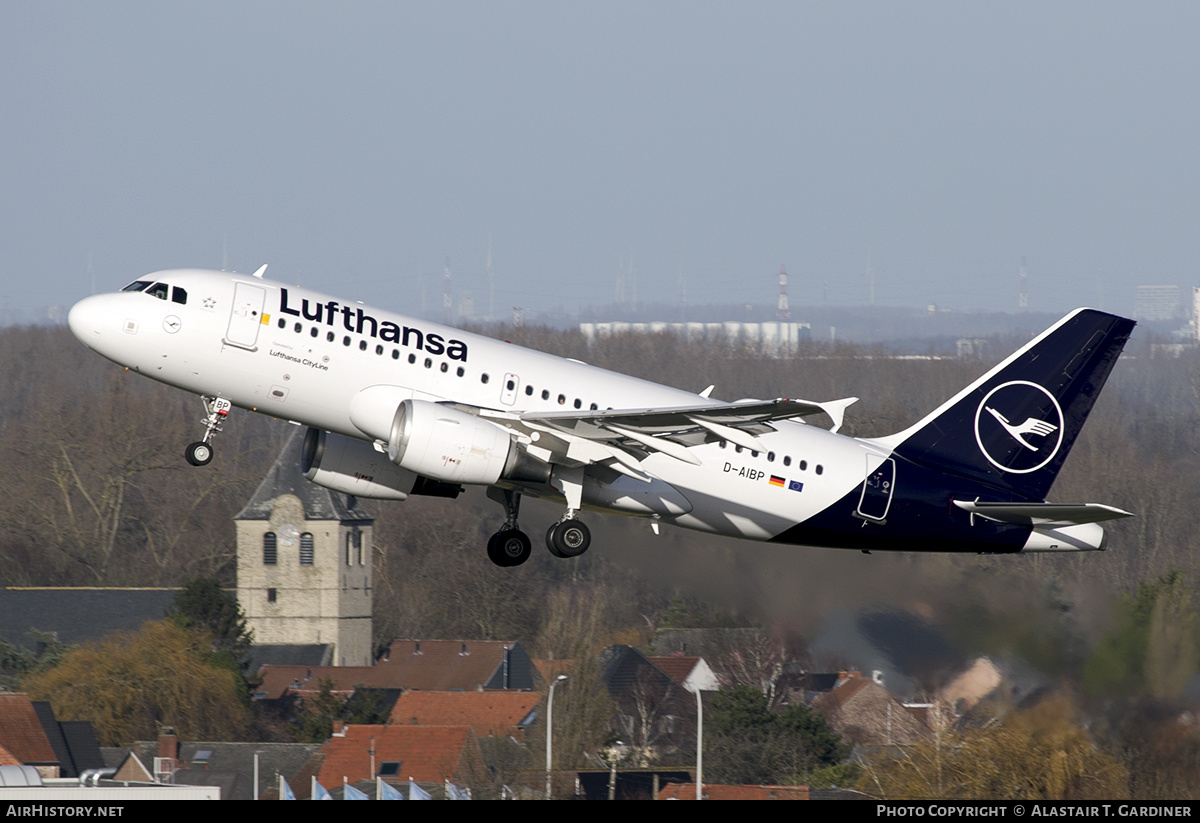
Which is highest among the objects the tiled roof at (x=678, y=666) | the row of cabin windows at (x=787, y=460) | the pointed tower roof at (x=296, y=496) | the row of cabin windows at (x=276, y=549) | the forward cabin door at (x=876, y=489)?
the row of cabin windows at (x=787, y=460)

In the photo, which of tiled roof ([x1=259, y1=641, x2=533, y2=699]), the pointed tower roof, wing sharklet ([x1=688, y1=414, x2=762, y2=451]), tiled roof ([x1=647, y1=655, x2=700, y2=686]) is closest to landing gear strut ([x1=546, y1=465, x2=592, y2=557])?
wing sharklet ([x1=688, y1=414, x2=762, y2=451])

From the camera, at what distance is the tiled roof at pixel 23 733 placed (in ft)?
242

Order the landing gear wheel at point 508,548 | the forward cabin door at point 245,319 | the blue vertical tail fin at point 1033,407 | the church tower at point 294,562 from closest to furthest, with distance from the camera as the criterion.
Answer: the forward cabin door at point 245,319 → the landing gear wheel at point 508,548 → the blue vertical tail fin at point 1033,407 → the church tower at point 294,562

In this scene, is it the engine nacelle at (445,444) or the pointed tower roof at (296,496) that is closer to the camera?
the engine nacelle at (445,444)

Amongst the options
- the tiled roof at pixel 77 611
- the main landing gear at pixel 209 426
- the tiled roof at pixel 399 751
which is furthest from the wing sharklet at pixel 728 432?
the tiled roof at pixel 77 611

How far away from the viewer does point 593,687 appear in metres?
70.5

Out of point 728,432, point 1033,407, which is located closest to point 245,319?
point 728,432

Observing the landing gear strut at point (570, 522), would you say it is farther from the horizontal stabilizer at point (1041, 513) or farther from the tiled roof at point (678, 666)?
the tiled roof at point (678, 666)

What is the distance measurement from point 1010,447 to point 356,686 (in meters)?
57.1

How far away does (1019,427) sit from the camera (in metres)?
38.7

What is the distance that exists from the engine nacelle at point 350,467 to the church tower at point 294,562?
77.9m

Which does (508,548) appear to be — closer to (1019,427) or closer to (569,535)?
(569,535)

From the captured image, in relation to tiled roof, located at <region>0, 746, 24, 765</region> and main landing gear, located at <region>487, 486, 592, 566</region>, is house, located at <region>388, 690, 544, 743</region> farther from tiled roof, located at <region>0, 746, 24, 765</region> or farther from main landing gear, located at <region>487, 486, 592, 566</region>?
main landing gear, located at <region>487, 486, 592, 566</region>

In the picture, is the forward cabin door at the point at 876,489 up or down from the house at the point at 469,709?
up
